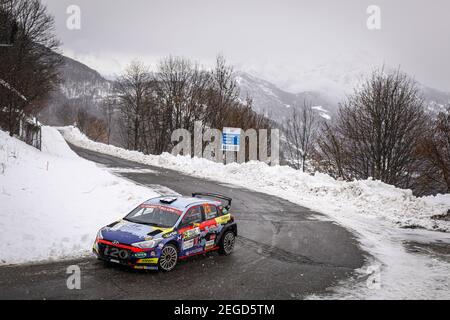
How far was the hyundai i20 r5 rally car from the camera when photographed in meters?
8.44

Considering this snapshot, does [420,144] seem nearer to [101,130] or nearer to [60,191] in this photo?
[60,191]

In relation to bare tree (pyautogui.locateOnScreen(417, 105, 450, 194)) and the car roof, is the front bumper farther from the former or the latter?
bare tree (pyautogui.locateOnScreen(417, 105, 450, 194))

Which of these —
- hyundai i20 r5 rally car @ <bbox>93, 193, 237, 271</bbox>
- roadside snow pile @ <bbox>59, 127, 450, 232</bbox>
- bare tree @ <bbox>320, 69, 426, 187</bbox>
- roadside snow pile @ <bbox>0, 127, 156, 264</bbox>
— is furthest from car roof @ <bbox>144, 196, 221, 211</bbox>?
bare tree @ <bbox>320, 69, 426, 187</bbox>

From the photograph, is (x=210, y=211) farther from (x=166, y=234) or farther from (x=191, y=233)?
(x=166, y=234)

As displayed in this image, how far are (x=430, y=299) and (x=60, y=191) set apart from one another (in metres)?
11.9

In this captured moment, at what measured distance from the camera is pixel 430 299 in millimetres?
8039

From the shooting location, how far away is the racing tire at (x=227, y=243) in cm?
1052

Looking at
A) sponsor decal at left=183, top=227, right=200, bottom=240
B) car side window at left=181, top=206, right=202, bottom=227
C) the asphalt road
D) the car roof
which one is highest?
the car roof

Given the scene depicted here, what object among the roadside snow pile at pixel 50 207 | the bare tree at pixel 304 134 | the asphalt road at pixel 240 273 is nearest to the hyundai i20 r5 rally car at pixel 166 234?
the asphalt road at pixel 240 273

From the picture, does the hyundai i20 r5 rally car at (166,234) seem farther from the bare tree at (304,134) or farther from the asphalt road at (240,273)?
the bare tree at (304,134)

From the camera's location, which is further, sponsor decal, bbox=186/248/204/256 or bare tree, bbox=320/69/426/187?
bare tree, bbox=320/69/426/187

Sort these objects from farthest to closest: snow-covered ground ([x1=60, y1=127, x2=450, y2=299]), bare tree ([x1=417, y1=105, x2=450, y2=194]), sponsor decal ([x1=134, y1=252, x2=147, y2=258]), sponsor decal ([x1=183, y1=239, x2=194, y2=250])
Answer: bare tree ([x1=417, y1=105, x2=450, y2=194]) → sponsor decal ([x1=183, y1=239, x2=194, y2=250]) → snow-covered ground ([x1=60, y1=127, x2=450, y2=299]) → sponsor decal ([x1=134, y1=252, x2=147, y2=258])

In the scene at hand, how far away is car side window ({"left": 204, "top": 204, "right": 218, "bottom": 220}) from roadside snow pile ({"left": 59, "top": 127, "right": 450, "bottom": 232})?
770 cm

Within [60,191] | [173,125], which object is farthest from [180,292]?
[173,125]
